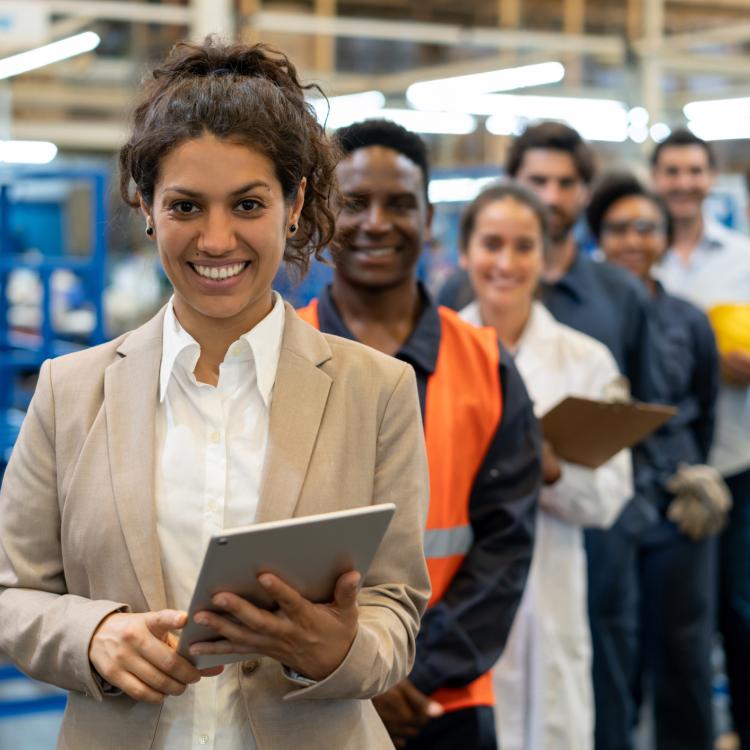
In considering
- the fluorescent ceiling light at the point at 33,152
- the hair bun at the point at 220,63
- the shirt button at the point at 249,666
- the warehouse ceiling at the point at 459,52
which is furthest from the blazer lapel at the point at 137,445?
the fluorescent ceiling light at the point at 33,152

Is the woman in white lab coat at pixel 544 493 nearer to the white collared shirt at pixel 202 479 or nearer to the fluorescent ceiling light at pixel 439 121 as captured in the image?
the white collared shirt at pixel 202 479

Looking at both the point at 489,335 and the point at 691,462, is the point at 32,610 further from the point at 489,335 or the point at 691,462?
the point at 691,462

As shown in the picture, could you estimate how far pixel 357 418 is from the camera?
55.5 inches

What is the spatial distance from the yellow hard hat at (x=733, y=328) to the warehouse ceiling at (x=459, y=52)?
3.29 meters

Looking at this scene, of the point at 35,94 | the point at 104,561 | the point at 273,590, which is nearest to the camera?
the point at 273,590

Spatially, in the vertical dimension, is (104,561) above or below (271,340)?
below

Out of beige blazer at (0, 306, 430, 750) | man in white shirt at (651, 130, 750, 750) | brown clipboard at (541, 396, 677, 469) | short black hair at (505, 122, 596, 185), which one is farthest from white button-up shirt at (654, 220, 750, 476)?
beige blazer at (0, 306, 430, 750)

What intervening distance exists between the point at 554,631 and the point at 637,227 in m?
1.66

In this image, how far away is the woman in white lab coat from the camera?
2.51 metres

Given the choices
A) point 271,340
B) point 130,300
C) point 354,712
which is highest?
point 130,300

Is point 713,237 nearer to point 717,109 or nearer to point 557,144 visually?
point 557,144

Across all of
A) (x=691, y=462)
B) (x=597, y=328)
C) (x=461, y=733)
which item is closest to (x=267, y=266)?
(x=461, y=733)

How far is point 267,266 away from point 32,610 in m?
0.49

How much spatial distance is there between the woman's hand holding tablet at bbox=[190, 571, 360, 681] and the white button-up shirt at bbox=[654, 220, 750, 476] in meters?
2.81
